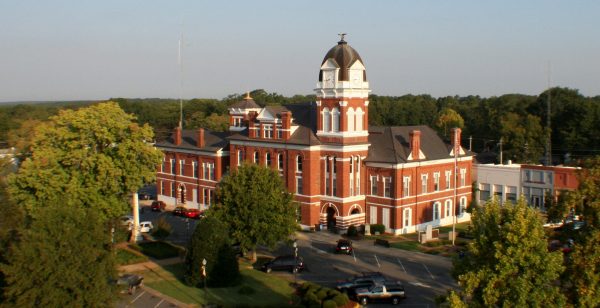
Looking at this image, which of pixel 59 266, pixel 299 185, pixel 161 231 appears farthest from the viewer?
pixel 299 185

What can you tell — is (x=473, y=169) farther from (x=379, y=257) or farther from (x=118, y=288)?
(x=118, y=288)

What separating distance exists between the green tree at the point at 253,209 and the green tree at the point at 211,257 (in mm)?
4070

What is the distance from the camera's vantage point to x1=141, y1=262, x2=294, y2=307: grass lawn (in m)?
37.2

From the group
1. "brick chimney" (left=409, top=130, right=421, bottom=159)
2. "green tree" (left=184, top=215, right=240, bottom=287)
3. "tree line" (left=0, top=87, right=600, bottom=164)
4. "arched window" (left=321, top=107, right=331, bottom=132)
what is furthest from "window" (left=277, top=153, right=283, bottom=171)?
"tree line" (left=0, top=87, right=600, bottom=164)

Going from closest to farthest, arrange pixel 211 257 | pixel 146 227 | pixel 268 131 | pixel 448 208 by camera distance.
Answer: pixel 211 257
pixel 146 227
pixel 268 131
pixel 448 208

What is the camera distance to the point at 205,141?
71438 mm

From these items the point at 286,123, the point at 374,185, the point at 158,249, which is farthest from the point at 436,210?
the point at 158,249

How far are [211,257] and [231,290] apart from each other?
2.31 m

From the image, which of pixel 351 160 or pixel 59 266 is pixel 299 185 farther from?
pixel 59 266

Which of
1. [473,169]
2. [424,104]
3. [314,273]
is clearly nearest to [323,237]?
[314,273]

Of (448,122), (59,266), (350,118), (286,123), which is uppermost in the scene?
(350,118)

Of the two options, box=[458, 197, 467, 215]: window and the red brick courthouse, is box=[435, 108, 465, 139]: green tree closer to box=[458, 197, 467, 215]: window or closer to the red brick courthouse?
box=[458, 197, 467, 215]: window

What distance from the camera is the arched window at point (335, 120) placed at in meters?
57.4

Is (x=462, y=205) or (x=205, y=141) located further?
(x=205, y=141)
